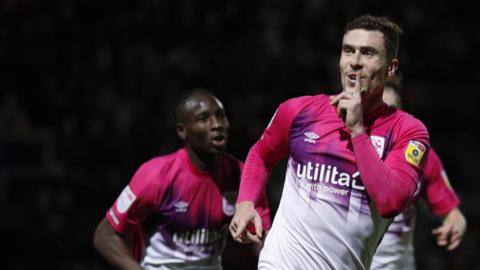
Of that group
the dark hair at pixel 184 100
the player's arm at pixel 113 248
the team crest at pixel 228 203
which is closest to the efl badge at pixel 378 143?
the team crest at pixel 228 203

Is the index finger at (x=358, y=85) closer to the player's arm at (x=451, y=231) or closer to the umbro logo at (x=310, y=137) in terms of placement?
the umbro logo at (x=310, y=137)

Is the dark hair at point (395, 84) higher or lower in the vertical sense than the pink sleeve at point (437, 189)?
higher

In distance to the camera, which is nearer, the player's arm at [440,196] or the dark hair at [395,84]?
the dark hair at [395,84]

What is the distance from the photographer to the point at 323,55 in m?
9.95

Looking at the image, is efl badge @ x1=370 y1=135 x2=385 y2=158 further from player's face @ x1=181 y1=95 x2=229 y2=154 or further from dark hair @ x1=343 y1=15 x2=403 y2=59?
player's face @ x1=181 y1=95 x2=229 y2=154

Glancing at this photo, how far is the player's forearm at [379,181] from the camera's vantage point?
3.17 meters

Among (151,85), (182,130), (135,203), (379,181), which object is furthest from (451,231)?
(151,85)

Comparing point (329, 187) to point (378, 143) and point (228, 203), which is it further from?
point (228, 203)

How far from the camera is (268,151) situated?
3775 millimetres

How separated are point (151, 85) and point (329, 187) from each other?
6.46 metres

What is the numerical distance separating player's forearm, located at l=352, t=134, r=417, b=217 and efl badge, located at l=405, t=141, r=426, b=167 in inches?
5.6

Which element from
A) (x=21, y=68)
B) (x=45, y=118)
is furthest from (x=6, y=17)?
(x=45, y=118)

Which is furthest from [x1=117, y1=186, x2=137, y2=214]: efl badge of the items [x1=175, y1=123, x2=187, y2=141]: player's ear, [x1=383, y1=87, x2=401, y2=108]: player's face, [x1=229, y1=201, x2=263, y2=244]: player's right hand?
[x1=383, y1=87, x2=401, y2=108]: player's face

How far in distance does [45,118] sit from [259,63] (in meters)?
2.65
